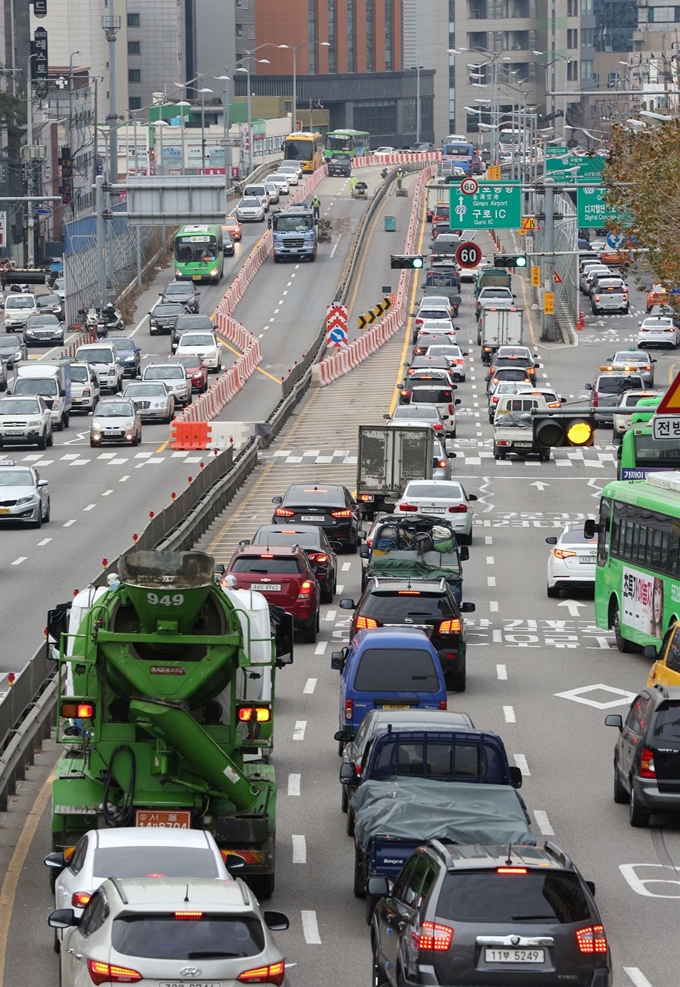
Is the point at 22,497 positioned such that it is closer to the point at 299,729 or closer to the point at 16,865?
the point at 299,729

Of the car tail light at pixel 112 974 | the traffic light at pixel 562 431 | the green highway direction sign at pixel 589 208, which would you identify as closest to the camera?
the car tail light at pixel 112 974

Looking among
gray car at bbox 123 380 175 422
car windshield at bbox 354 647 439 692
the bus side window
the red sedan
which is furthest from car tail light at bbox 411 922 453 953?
the red sedan

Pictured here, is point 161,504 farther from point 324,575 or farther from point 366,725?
point 366,725

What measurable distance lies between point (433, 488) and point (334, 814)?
22324 mm

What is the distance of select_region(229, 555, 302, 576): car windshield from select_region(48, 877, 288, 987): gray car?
62.5 ft

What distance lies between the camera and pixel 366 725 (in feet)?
61.8

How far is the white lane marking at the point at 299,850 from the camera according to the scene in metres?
18.4

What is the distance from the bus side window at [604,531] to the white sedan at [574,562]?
411 centimetres

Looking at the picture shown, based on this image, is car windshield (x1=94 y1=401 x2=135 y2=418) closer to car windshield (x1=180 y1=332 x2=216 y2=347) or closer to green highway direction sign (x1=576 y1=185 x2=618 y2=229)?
car windshield (x1=180 y1=332 x2=216 y2=347)

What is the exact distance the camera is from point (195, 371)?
73688 millimetres

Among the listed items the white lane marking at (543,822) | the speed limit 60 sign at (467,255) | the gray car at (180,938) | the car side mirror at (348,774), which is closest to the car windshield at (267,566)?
the white lane marking at (543,822)

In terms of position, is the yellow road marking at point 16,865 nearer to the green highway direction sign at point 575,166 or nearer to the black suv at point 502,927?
the black suv at point 502,927

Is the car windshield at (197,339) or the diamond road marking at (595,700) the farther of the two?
the car windshield at (197,339)

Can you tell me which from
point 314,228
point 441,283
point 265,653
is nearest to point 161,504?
point 265,653
